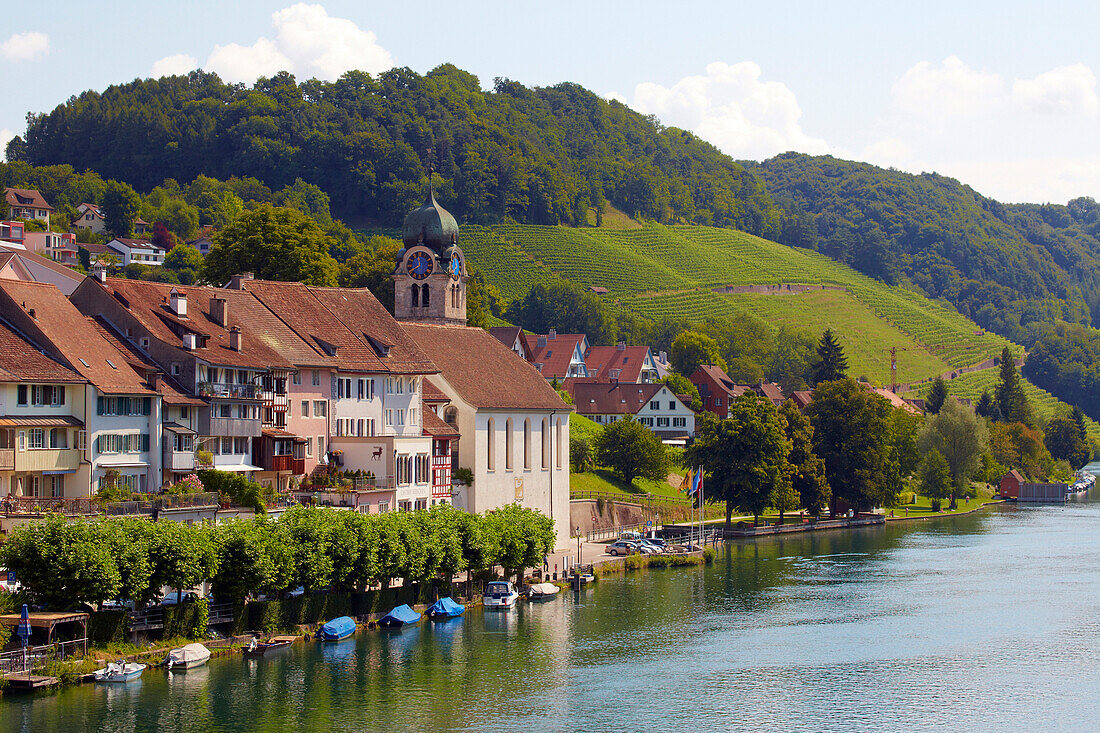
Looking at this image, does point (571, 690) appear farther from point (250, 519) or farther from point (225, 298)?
point (225, 298)

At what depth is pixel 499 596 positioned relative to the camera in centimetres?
7819

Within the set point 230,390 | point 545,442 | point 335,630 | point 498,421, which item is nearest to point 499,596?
point 335,630

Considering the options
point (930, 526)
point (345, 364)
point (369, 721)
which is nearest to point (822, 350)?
point (930, 526)

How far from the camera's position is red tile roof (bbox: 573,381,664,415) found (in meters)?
157

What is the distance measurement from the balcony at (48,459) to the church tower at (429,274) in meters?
51.2

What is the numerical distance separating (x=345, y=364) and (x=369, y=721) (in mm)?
33387

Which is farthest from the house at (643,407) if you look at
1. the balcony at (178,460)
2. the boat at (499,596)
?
the balcony at (178,460)

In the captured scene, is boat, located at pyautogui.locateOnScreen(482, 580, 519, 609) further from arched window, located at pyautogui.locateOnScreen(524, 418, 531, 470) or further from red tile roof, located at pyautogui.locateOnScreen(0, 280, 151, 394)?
red tile roof, located at pyautogui.locateOnScreen(0, 280, 151, 394)

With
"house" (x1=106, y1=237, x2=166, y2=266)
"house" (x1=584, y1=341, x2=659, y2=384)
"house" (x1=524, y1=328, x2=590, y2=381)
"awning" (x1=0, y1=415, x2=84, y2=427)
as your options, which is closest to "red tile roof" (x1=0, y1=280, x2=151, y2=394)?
"awning" (x1=0, y1=415, x2=84, y2=427)

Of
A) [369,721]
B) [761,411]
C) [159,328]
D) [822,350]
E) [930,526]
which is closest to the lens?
[369,721]

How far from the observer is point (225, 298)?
262 feet

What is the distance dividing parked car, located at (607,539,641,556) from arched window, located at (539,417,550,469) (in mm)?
7300

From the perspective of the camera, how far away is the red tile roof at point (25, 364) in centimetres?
6350

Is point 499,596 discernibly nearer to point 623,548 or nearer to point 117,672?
point 623,548
